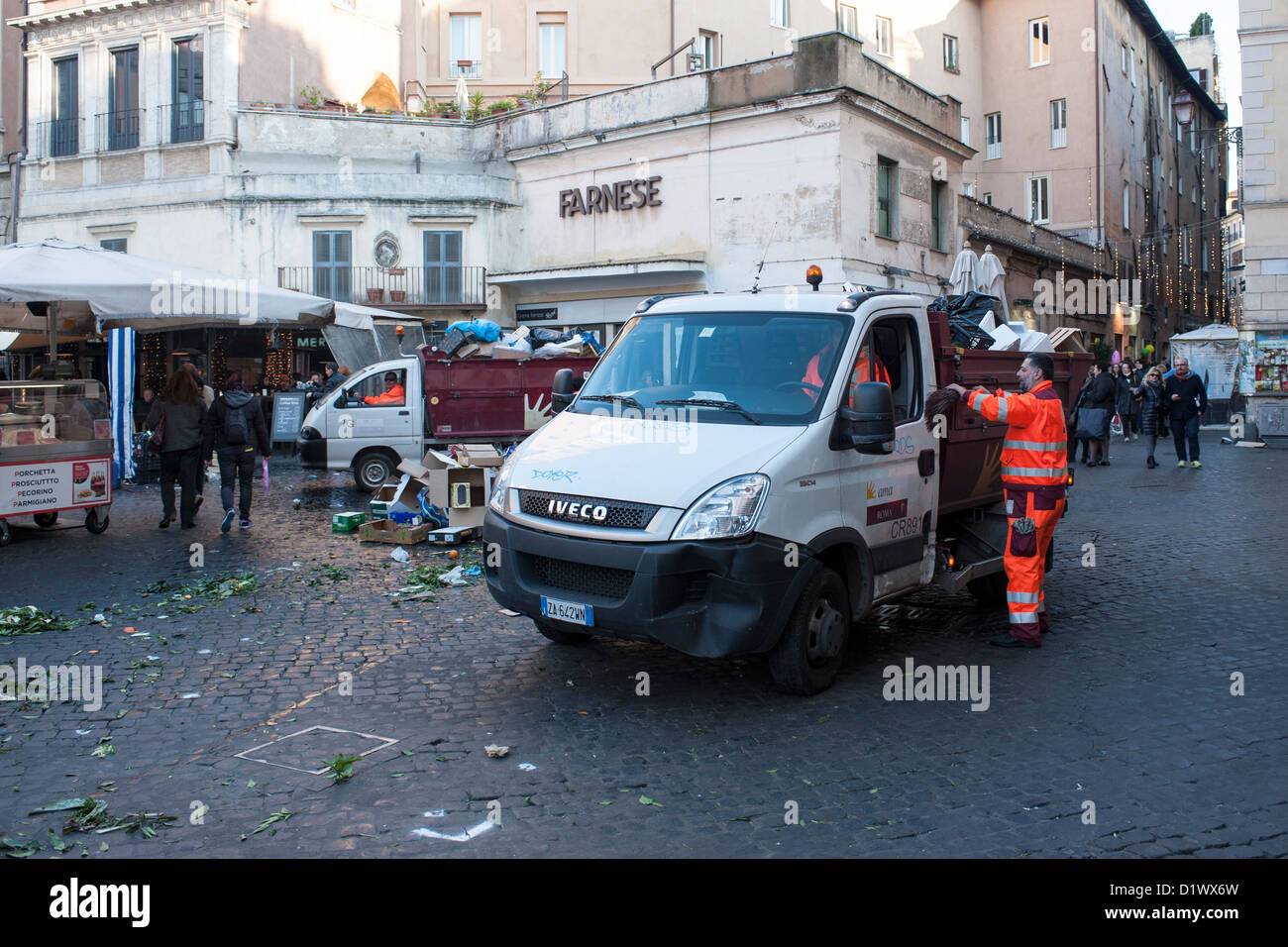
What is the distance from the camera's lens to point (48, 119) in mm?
29109

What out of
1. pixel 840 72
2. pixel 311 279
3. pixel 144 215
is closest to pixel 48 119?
pixel 144 215

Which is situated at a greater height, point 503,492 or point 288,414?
point 288,414

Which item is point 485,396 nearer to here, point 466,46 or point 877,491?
point 877,491

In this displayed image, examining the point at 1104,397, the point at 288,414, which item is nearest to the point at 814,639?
the point at 1104,397

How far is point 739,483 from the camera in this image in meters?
5.28

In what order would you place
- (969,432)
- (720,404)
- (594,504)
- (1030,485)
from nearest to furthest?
(594,504)
(720,404)
(1030,485)
(969,432)

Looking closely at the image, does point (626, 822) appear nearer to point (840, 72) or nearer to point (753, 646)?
point (753, 646)

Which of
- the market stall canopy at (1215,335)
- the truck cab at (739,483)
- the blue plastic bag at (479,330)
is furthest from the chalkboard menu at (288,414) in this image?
the market stall canopy at (1215,335)

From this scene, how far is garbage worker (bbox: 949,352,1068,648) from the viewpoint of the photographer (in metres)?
6.78

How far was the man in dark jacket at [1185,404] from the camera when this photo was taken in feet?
60.3

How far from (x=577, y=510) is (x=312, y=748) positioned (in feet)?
5.60

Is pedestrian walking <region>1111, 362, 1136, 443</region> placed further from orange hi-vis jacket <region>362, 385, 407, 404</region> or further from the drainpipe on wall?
orange hi-vis jacket <region>362, 385, 407, 404</region>

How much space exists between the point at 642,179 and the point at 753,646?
887 inches

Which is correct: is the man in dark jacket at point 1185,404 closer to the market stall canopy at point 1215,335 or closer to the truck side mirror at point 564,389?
the truck side mirror at point 564,389
